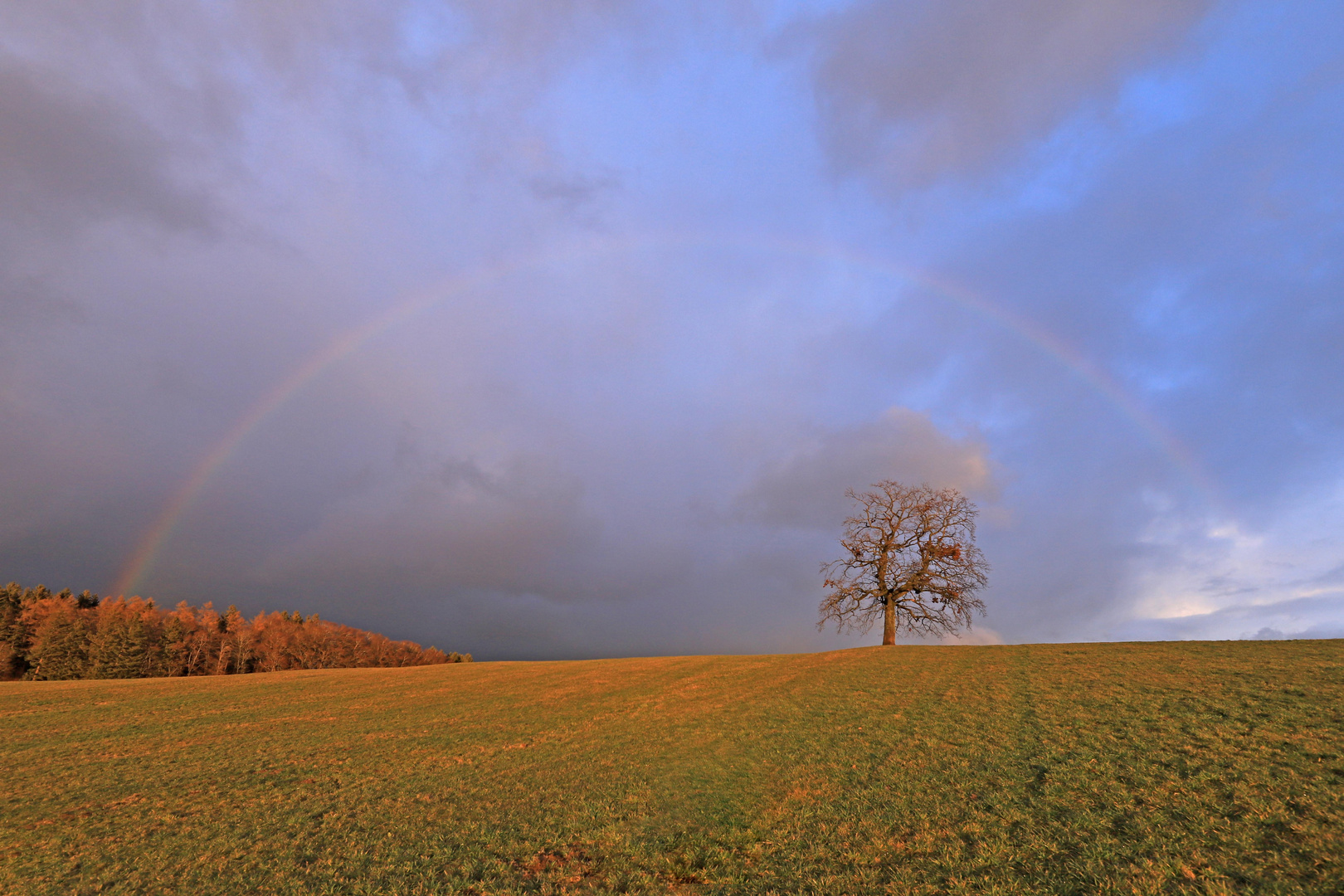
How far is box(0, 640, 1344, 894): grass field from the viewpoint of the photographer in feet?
25.6

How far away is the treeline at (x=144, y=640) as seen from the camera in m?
88.2

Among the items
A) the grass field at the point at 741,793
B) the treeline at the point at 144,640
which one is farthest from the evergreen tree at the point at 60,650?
the grass field at the point at 741,793

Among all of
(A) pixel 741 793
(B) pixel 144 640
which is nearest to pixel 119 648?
(B) pixel 144 640

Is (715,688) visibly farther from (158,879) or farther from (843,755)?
(158,879)

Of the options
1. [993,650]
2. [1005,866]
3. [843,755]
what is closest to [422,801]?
[843,755]

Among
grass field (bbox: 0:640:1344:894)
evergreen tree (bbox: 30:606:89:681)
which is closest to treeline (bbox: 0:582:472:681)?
evergreen tree (bbox: 30:606:89:681)

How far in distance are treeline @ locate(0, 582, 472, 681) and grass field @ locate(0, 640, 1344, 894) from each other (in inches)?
2507

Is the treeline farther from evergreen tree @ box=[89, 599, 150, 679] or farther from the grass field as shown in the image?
the grass field

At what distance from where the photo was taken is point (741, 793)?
11.8 m

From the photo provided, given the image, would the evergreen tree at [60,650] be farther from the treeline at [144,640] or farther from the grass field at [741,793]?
the grass field at [741,793]

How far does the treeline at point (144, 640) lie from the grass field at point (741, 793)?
209 ft

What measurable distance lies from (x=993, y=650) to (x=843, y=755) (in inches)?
982

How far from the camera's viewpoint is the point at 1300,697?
48.7ft

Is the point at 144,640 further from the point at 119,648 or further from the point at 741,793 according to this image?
the point at 741,793
